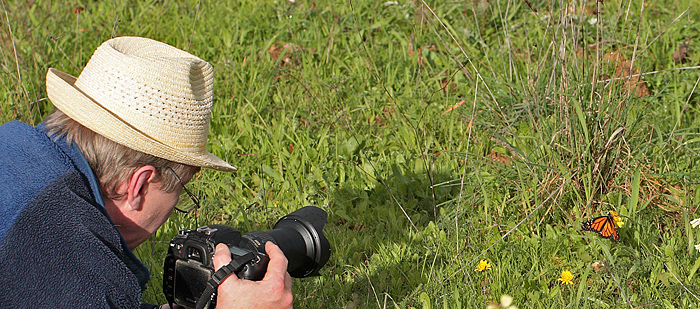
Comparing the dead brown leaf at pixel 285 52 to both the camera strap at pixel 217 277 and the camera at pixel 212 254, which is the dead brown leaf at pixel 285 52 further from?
the camera strap at pixel 217 277

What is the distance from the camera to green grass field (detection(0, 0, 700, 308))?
2.72m

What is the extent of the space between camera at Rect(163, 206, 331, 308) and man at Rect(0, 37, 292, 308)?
4 centimetres

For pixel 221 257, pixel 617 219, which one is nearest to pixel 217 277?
pixel 221 257

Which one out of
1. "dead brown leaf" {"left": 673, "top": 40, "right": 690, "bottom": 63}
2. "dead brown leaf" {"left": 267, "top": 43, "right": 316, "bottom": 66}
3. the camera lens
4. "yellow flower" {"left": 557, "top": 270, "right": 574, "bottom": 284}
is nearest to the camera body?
the camera lens

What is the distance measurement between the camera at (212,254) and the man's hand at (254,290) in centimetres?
2

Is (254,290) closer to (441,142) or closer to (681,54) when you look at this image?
(441,142)

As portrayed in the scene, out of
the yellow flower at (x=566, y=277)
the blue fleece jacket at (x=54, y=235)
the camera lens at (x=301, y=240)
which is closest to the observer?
the blue fleece jacket at (x=54, y=235)

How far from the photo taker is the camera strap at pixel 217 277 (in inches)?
69.8

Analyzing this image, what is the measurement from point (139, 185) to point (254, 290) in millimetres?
413

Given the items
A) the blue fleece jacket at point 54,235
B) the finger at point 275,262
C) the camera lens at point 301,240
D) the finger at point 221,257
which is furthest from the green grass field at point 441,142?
the blue fleece jacket at point 54,235

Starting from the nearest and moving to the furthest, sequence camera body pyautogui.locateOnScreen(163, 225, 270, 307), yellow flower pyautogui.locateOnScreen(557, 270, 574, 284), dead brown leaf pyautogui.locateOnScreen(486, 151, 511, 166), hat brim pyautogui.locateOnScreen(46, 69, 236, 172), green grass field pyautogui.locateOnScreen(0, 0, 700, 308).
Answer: hat brim pyautogui.locateOnScreen(46, 69, 236, 172) → camera body pyautogui.locateOnScreen(163, 225, 270, 307) → yellow flower pyautogui.locateOnScreen(557, 270, 574, 284) → green grass field pyautogui.locateOnScreen(0, 0, 700, 308) → dead brown leaf pyautogui.locateOnScreen(486, 151, 511, 166)

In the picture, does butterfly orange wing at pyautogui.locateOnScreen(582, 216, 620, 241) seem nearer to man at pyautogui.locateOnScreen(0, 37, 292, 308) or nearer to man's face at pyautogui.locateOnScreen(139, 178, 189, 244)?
man at pyautogui.locateOnScreen(0, 37, 292, 308)

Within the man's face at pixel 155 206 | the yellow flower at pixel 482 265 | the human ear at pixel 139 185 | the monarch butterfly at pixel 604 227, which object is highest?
the human ear at pixel 139 185

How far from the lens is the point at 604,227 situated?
8.39ft
